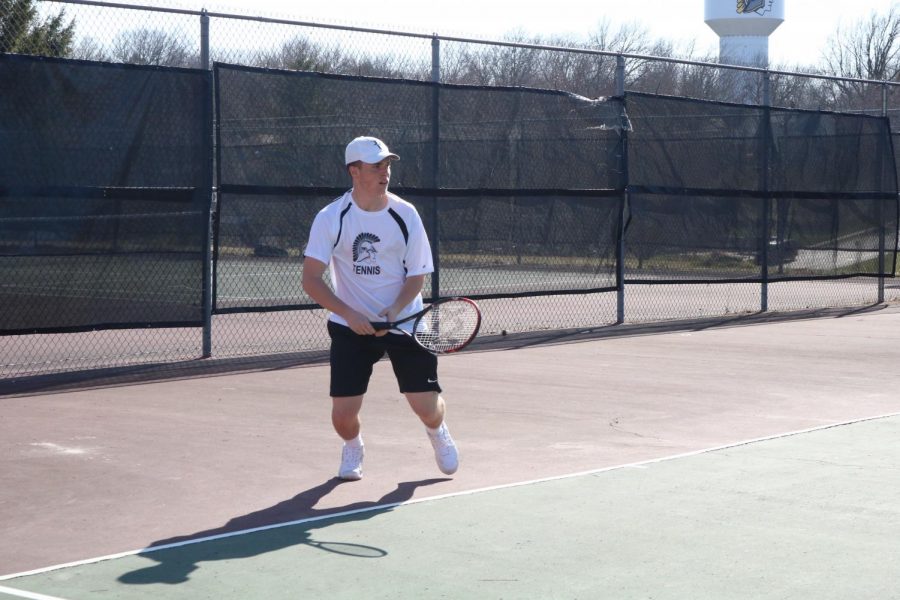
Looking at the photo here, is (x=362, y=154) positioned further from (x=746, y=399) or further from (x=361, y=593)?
(x=746, y=399)

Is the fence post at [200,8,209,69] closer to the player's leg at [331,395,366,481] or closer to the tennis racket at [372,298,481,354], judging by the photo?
the player's leg at [331,395,366,481]

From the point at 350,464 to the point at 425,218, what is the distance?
6.06 metres

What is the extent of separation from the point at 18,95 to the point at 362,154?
458cm

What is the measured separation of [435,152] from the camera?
1256 centimetres

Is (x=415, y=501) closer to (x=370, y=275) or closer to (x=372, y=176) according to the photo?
(x=370, y=275)

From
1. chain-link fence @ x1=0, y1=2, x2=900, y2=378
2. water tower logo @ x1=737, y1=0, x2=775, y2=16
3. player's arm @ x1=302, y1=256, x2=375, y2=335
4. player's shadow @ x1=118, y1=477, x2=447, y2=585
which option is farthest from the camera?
water tower logo @ x1=737, y1=0, x2=775, y2=16

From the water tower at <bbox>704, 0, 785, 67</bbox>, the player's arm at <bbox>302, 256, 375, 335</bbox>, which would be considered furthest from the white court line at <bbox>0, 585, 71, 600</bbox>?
the water tower at <bbox>704, 0, 785, 67</bbox>

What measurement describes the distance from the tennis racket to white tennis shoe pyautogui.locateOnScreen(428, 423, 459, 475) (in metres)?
0.45

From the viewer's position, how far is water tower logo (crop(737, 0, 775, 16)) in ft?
220

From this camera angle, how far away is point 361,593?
15.2ft

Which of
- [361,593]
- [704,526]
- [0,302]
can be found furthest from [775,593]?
[0,302]

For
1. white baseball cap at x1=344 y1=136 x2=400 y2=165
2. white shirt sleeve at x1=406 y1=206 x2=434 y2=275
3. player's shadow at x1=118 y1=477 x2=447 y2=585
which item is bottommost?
player's shadow at x1=118 y1=477 x2=447 y2=585

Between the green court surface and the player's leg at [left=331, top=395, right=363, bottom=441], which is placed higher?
the player's leg at [left=331, top=395, right=363, bottom=441]

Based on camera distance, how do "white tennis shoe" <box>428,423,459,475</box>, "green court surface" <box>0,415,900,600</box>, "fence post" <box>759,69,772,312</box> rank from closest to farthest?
1. "green court surface" <box>0,415,900,600</box>
2. "white tennis shoe" <box>428,423,459,475</box>
3. "fence post" <box>759,69,772,312</box>
